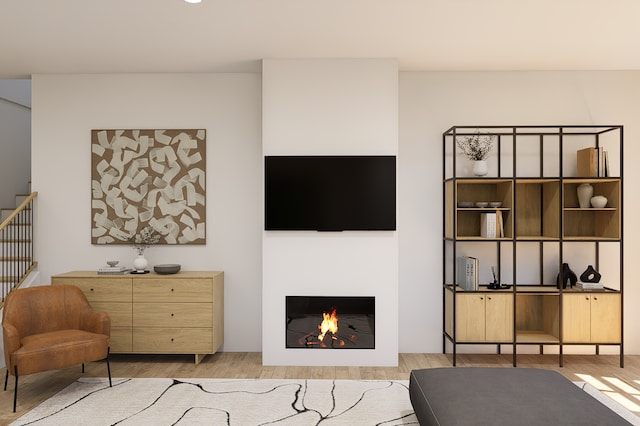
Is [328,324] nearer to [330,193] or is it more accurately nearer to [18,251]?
[330,193]

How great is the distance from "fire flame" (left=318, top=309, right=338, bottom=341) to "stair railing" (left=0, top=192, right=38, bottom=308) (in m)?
3.03

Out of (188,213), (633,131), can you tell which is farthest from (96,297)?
(633,131)

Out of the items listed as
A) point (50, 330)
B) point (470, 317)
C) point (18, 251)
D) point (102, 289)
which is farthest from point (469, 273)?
point (18, 251)

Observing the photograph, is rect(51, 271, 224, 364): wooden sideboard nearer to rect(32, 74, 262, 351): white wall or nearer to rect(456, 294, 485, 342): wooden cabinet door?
rect(32, 74, 262, 351): white wall

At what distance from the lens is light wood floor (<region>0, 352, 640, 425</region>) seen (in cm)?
395

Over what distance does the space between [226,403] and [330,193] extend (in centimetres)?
202

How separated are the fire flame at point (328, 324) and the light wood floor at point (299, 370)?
1.07ft

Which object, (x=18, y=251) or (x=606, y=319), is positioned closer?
(x=606, y=319)

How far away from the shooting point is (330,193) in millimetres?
4590

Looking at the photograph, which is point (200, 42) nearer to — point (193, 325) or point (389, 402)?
point (193, 325)

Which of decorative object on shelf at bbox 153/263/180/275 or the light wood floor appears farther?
decorative object on shelf at bbox 153/263/180/275

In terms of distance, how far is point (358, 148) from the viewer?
4.59 m

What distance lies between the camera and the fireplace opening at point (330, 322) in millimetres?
4617

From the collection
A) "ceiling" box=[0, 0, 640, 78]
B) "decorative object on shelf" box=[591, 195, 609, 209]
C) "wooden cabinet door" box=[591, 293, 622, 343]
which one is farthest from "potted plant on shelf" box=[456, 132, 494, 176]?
"wooden cabinet door" box=[591, 293, 622, 343]
